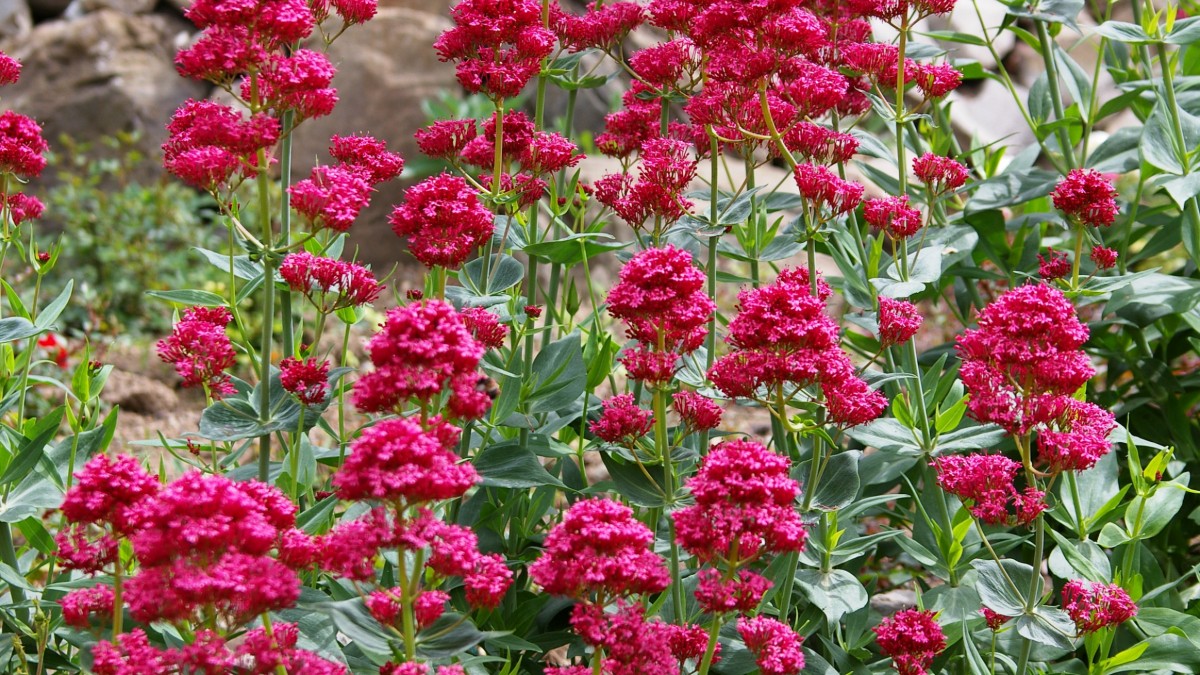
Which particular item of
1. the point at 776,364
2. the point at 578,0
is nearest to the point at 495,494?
the point at 776,364

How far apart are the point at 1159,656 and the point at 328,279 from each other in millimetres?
2091

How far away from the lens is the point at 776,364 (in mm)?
2152

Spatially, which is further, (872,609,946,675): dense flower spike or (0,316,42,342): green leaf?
(0,316,42,342): green leaf

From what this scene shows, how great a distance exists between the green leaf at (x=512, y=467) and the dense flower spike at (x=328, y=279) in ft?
1.36

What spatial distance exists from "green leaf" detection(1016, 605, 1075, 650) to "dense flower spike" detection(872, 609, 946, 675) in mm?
261

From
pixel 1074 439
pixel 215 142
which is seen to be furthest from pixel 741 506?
pixel 215 142

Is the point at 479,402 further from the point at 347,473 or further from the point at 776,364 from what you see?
the point at 776,364

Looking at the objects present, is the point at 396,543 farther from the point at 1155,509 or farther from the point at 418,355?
the point at 1155,509

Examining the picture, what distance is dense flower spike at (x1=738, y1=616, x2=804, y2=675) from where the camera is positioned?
197 centimetres

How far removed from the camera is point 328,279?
2.29 meters

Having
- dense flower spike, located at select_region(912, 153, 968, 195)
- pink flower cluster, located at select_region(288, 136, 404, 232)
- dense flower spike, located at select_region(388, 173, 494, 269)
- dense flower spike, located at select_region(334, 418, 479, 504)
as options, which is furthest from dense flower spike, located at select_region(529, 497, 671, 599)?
dense flower spike, located at select_region(912, 153, 968, 195)

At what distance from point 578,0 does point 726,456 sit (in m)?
9.39

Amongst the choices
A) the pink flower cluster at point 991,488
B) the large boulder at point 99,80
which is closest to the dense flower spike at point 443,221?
the pink flower cluster at point 991,488

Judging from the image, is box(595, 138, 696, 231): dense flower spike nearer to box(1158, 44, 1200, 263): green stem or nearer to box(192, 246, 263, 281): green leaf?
box(192, 246, 263, 281): green leaf
